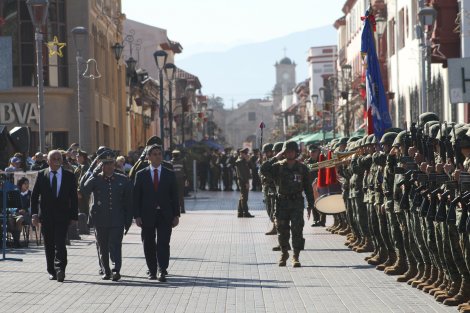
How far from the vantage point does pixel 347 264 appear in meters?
19.5

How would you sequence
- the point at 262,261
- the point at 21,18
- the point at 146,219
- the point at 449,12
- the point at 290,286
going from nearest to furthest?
the point at 290,286
the point at 146,219
the point at 262,261
the point at 449,12
the point at 21,18

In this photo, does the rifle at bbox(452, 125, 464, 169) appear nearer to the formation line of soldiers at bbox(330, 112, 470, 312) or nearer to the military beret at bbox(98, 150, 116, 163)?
the formation line of soldiers at bbox(330, 112, 470, 312)

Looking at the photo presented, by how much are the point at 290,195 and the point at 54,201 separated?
351 centimetres

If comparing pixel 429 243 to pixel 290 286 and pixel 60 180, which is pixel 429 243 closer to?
pixel 290 286


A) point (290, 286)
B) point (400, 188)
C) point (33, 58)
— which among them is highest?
point (33, 58)

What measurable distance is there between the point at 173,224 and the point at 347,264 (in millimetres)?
3055

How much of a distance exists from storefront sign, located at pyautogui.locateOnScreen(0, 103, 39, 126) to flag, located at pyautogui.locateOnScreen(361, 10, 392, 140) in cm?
2250

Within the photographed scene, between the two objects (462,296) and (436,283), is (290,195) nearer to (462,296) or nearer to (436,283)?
(436,283)

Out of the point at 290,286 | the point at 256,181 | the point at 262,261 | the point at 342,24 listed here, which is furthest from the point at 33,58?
the point at 342,24

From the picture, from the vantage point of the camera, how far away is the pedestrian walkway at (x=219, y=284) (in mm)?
14289

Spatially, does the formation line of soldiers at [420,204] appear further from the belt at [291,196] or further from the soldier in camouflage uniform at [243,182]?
the soldier in camouflage uniform at [243,182]

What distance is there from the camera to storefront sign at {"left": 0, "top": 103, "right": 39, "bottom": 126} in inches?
1810

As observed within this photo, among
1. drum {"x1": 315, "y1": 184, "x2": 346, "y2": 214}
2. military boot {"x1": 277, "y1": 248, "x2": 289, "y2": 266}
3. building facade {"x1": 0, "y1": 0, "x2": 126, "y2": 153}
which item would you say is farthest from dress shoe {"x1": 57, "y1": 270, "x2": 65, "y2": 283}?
building facade {"x1": 0, "y1": 0, "x2": 126, "y2": 153}

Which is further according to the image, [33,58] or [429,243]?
[33,58]
